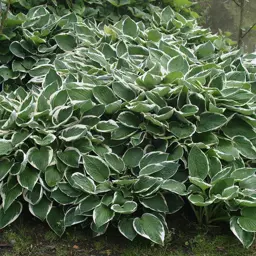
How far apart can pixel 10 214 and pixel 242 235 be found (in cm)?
125

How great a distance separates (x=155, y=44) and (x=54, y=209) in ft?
5.16

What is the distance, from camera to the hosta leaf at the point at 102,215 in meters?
2.08

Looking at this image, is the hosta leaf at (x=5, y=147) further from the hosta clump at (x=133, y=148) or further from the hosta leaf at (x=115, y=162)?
the hosta leaf at (x=115, y=162)

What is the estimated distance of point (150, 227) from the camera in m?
2.13

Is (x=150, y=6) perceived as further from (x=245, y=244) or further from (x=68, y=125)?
(x=245, y=244)

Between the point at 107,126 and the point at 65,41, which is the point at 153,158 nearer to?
the point at 107,126

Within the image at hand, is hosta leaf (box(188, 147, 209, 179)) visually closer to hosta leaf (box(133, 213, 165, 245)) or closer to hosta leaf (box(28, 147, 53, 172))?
hosta leaf (box(133, 213, 165, 245))

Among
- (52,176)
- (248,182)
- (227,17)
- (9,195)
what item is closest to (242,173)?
(248,182)

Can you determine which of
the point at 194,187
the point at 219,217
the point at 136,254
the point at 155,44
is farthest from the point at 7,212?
the point at 155,44

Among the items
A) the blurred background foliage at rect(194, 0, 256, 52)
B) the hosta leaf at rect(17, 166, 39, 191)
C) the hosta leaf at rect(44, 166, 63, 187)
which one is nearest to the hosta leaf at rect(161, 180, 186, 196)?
the hosta leaf at rect(44, 166, 63, 187)

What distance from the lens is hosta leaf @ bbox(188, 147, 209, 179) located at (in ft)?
7.47

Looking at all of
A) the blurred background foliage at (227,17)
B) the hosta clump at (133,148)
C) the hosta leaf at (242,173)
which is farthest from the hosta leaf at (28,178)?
the blurred background foliage at (227,17)

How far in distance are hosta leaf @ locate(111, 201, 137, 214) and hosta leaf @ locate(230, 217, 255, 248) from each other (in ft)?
1.71

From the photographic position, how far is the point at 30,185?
2174 millimetres
